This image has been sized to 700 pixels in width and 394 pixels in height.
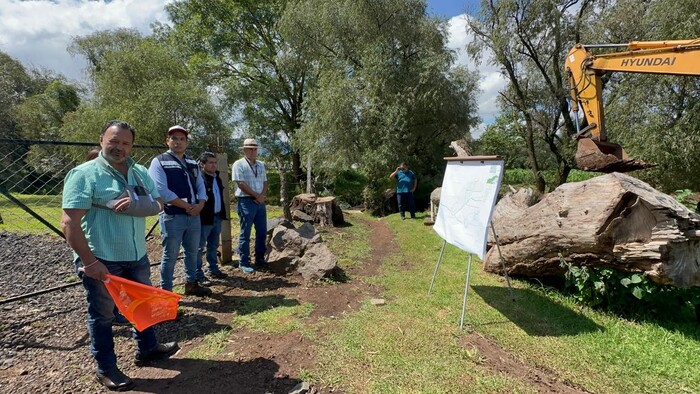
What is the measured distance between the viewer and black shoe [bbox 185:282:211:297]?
4059 millimetres

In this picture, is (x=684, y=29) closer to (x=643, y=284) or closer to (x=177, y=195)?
(x=643, y=284)

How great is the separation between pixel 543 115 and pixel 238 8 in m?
17.1

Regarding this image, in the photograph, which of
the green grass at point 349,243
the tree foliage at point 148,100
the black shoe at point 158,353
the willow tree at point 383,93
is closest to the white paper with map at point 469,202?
the green grass at point 349,243

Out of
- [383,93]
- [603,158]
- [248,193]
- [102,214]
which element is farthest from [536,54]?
[102,214]

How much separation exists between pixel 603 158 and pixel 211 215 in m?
6.76

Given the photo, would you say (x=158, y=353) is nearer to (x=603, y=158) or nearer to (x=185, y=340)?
(x=185, y=340)

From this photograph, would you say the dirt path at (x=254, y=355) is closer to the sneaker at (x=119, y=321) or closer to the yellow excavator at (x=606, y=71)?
the sneaker at (x=119, y=321)

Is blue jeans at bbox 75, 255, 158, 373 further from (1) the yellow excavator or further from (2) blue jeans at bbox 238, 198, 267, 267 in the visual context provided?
(1) the yellow excavator

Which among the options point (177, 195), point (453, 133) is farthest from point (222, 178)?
point (453, 133)

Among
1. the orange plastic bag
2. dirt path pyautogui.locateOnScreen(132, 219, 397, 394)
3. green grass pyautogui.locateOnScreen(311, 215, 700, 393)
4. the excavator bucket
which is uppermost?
the excavator bucket

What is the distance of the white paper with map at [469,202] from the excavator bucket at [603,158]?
3605 millimetres

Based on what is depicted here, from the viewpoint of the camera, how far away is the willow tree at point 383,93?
1240 cm

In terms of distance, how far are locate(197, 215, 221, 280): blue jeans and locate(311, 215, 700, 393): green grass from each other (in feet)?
7.34

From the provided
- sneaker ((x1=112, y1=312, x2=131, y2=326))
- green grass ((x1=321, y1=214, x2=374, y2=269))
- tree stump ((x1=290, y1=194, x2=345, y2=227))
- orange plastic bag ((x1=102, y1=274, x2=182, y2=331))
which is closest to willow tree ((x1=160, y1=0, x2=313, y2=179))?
tree stump ((x1=290, y1=194, x2=345, y2=227))
